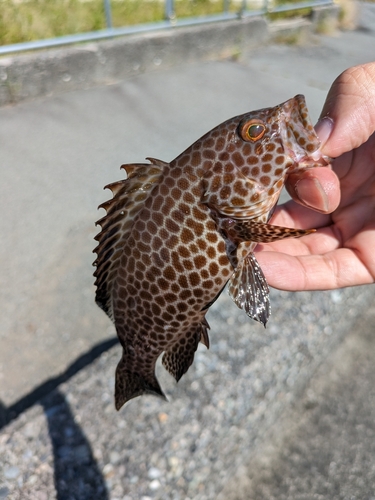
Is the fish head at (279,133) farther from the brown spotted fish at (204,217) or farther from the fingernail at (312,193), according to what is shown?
the fingernail at (312,193)

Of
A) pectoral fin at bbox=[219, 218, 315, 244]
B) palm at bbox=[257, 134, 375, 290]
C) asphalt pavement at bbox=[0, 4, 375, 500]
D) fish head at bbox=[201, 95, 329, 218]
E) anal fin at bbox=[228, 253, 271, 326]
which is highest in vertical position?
fish head at bbox=[201, 95, 329, 218]

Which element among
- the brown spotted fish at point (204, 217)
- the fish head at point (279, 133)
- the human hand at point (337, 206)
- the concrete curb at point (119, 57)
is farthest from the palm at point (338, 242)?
the concrete curb at point (119, 57)

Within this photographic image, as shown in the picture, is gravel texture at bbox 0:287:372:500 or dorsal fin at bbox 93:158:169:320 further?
gravel texture at bbox 0:287:372:500

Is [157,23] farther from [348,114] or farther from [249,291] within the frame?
[249,291]

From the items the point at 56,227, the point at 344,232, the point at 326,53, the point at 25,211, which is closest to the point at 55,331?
the point at 56,227

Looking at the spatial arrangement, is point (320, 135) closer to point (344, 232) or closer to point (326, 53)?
point (344, 232)

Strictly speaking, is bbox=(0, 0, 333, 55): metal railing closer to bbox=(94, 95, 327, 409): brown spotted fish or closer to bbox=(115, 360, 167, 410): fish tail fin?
bbox=(94, 95, 327, 409): brown spotted fish

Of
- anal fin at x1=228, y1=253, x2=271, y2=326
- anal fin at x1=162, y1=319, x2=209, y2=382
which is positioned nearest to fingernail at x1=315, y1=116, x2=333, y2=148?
anal fin at x1=228, y1=253, x2=271, y2=326

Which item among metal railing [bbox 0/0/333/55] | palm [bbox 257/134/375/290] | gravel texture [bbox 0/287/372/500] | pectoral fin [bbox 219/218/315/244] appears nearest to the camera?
pectoral fin [bbox 219/218/315/244]
